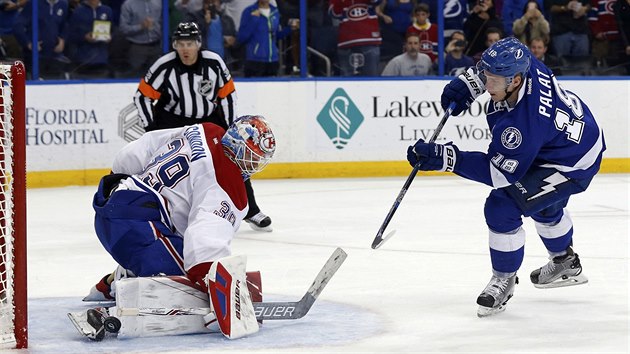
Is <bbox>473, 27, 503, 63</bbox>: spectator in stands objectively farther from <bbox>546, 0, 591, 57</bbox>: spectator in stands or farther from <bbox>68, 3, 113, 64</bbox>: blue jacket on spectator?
<bbox>68, 3, 113, 64</bbox>: blue jacket on spectator

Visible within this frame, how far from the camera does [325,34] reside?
360 inches

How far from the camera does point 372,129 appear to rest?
9023mm

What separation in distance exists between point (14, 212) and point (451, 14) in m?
6.21

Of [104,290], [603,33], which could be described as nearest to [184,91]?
[104,290]

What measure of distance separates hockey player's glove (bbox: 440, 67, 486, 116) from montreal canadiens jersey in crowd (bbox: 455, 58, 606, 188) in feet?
0.92

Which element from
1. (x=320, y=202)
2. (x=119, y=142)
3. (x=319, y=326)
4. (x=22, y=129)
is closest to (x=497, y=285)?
(x=319, y=326)

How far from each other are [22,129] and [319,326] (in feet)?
3.57

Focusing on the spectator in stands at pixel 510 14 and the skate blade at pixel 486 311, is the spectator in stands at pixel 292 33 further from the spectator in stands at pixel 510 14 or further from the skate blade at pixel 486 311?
the skate blade at pixel 486 311

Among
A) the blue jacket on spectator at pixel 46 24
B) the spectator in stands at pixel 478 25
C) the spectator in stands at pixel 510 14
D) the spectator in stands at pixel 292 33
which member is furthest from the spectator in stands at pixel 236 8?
the spectator in stands at pixel 510 14

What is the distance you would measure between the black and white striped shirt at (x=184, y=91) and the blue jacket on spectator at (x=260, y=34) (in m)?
2.62

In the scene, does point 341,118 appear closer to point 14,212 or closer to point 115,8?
point 115,8

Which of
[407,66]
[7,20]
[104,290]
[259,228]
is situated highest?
[7,20]

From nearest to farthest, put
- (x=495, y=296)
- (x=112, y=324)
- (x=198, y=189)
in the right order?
(x=112, y=324) → (x=198, y=189) → (x=495, y=296)

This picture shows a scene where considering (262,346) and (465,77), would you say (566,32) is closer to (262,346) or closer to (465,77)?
(465,77)
